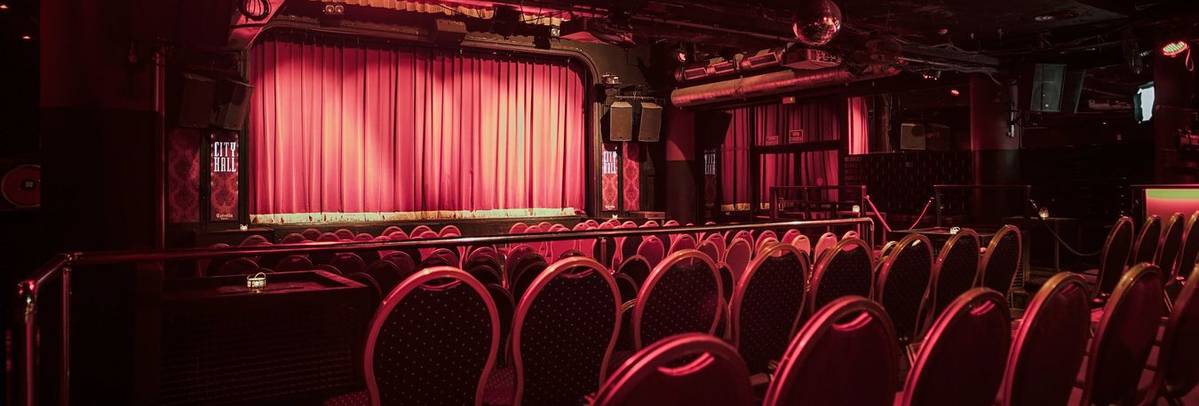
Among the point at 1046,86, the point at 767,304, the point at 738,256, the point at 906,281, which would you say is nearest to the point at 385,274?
the point at 767,304

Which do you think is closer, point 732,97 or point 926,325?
point 926,325

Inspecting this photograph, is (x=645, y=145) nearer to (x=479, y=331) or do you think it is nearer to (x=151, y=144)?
(x=151, y=144)

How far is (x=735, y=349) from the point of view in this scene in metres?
1.72

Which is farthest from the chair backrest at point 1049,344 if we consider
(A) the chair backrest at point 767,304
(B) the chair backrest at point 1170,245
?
(B) the chair backrest at point 1170,245

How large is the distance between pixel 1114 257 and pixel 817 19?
2.41 metres

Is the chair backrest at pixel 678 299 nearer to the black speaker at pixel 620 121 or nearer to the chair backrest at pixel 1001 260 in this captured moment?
the chair backrest at pixel 1001 260

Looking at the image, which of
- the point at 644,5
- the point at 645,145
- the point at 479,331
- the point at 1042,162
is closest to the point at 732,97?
the point at 645,145

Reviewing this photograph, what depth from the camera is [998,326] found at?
6.19 ft

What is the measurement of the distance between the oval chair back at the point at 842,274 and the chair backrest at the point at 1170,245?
224cm

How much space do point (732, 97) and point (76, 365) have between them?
9.31 metres

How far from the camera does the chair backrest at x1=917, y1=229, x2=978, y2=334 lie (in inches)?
156

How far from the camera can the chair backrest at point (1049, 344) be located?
1883mm

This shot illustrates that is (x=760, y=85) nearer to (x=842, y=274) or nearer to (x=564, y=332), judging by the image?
(x=842, y=274)

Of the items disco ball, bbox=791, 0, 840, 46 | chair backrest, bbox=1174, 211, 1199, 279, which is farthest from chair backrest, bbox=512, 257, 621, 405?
chair backrest, bbox=1174, 211, 1199, 279
